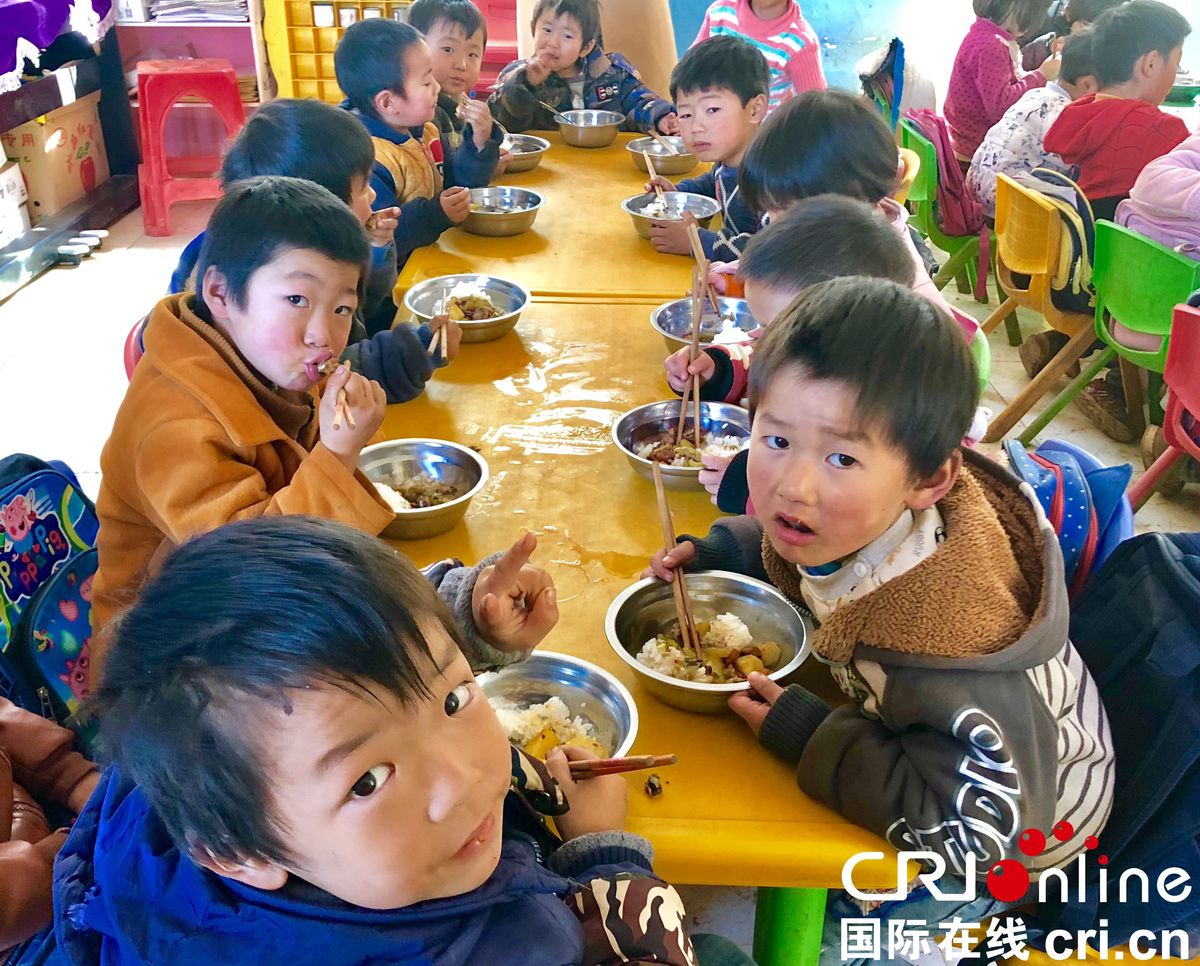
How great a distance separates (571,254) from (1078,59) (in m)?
2.57

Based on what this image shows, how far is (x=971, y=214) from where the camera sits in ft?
14.2

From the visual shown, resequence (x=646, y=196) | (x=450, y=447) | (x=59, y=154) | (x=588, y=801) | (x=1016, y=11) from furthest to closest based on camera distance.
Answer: (x=59, y=154) < (x=1016, y=11) < (x=646, y=196) < (x=450, y=447) < (x=588, y=801)

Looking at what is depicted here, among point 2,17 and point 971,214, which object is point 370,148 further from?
point 2,17

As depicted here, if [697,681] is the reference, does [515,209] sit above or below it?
above

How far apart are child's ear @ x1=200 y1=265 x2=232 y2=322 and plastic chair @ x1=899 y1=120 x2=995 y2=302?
2.95 meters

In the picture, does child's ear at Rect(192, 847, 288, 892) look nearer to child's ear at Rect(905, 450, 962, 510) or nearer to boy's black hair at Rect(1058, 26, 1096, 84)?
→ child's ear at Rect(905, 450, 962, 510)

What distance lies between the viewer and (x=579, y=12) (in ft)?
12.7

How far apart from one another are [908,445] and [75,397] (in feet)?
11.4

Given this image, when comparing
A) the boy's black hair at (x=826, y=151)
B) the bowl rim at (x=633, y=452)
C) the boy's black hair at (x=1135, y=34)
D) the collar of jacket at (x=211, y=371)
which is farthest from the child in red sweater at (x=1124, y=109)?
the collar of jacket at (x=211, y=371)

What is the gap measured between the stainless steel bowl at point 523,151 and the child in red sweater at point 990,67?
2410 mm

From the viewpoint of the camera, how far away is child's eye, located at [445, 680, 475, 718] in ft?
2.60

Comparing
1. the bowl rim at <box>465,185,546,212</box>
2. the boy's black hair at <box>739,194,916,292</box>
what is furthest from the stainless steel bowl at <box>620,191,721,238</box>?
the boy's black hair at <box>739,194,916,292</box>

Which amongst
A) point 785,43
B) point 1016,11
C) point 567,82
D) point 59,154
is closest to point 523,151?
point 567,82

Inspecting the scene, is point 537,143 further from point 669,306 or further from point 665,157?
point 669,306
